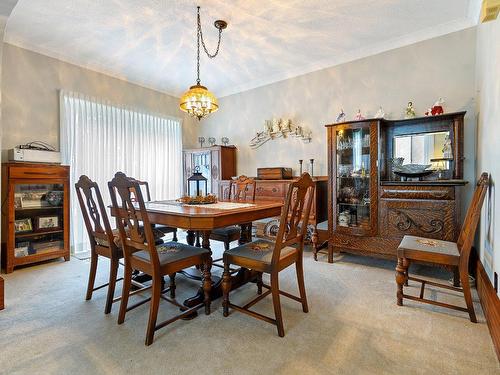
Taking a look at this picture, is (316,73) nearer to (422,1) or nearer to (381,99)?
(381,99)

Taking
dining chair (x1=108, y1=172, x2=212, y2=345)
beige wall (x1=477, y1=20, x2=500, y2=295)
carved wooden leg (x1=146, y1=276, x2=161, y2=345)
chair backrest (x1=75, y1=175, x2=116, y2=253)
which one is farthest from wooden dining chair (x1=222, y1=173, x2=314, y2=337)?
beige wall (x1=477, y1=20, x2=500, y2=295)

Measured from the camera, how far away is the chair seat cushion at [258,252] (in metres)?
1.84

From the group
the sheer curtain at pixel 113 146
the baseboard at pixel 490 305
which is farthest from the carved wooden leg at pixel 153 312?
the sheer curtain at pixel 113 146

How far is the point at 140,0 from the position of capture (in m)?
2.53

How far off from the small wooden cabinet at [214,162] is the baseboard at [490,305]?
3609mm

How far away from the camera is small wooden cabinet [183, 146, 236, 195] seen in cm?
472

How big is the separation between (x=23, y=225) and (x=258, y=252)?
3051mm

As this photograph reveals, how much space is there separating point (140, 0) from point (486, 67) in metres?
3.24

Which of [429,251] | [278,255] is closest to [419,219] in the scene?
[429,251]

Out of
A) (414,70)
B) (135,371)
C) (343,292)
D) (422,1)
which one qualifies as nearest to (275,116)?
(414,70)

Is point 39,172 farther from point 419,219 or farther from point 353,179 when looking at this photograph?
point 419,219

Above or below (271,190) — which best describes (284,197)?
below

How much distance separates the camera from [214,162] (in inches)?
189

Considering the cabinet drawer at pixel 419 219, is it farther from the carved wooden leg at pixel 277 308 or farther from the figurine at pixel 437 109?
the carved wooden leg at pixel 277 308
